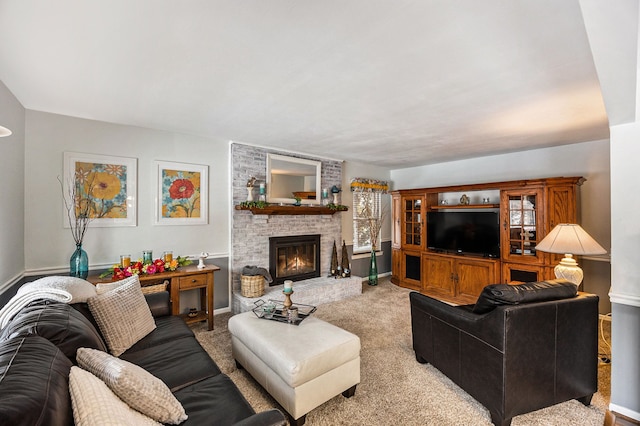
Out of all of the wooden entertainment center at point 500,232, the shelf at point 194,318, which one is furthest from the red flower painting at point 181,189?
the wooden entertainment center at point 500,232

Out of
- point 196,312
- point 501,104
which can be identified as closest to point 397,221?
point 501,104

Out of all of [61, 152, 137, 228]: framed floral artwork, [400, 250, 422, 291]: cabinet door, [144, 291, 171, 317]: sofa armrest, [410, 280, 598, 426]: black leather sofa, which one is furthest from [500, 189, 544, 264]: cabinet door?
[61, 152, 137, 228]: framed floral artwork

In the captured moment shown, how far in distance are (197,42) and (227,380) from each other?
2029 millimetres

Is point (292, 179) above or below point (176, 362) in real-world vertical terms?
above

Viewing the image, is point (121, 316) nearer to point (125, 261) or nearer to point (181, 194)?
point (125, 261)

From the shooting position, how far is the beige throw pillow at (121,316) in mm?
2027

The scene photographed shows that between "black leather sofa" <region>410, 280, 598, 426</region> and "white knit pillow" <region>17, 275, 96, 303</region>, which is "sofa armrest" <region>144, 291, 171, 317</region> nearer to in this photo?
"white knit pillow" <region>17, 275, 96, 303</region>

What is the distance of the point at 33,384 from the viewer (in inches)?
36.1

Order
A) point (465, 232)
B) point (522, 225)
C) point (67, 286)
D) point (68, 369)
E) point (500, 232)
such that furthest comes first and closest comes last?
point (465, 232) → point (500, 232) → point (522, 225) → point (67, 286) → point (68, 369)

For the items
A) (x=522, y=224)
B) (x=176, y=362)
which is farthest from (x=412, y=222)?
(x=176, y=362)

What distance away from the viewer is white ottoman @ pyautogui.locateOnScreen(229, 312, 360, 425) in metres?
1.92

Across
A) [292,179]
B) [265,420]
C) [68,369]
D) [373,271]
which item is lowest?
[373,271]

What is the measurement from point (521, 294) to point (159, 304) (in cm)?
298

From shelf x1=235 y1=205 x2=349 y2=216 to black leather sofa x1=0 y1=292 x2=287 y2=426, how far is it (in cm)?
198
